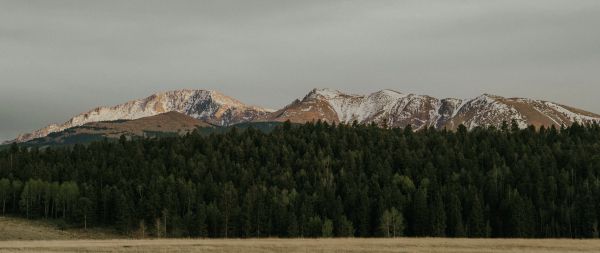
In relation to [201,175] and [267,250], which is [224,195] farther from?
[267,250]

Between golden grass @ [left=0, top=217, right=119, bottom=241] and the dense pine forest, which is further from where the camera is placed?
the dense pine forest

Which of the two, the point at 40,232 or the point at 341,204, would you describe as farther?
the point at 341,204

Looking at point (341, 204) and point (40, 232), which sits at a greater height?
point (341, 204)

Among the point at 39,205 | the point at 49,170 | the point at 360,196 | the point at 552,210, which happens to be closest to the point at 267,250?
the point at 360,196

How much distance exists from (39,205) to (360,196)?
287 ft

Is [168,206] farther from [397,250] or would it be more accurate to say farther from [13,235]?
[397,250]

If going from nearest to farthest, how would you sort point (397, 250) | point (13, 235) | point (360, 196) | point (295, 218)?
point (397, 250) < point (13, 235) < point (295, 218) < point (360, 196)

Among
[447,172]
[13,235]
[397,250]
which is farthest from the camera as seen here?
[447,172]

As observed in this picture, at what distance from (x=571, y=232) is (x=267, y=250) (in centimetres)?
10629

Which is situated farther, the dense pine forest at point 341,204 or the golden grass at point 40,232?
the dense pine forest at point 341,204

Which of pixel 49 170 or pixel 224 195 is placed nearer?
pixel 224 195

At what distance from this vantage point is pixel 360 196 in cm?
15925

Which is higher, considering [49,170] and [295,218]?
[49,170]

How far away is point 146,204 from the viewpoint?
524ft
